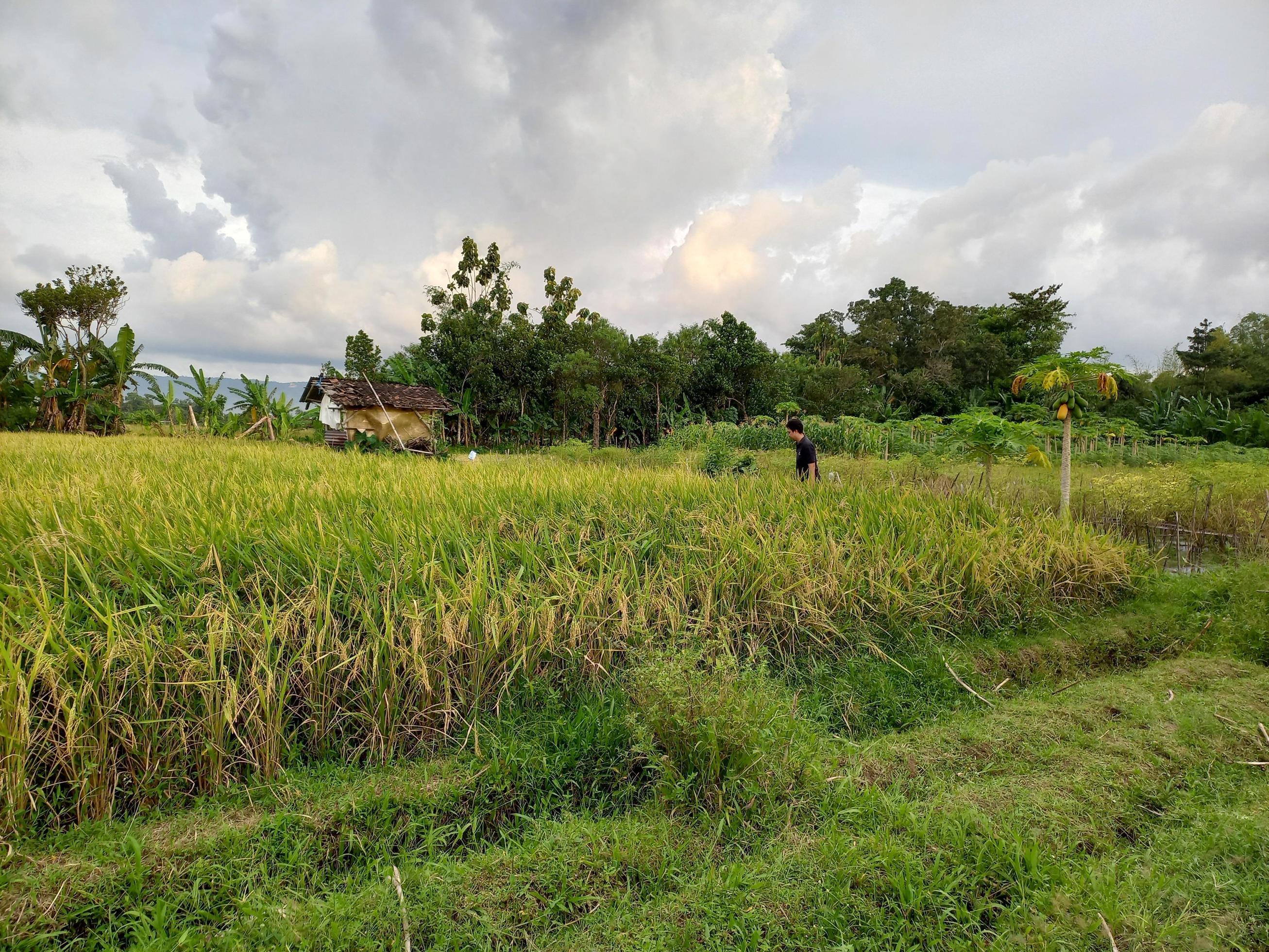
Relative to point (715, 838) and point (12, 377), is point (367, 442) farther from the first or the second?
point (715, 838)

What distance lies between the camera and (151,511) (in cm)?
403

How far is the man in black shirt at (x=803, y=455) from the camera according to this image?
627cm

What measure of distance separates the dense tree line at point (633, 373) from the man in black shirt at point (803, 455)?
13974 mm

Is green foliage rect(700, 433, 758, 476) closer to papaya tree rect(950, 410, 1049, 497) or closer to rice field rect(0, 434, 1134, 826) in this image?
papaya tree rect(950, 410, 1049, 497)

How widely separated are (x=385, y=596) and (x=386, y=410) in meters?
15.0

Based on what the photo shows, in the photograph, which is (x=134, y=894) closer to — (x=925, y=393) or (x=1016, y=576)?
(x=1016, y=576)

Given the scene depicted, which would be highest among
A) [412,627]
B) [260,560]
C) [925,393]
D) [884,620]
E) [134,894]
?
[925,393]

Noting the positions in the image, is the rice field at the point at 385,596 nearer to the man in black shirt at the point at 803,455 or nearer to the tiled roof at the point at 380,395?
the man in black shirt at the point at 803,455

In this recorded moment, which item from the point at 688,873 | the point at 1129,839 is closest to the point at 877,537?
the point at 1129,839

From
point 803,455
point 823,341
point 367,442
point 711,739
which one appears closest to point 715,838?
point 711,739

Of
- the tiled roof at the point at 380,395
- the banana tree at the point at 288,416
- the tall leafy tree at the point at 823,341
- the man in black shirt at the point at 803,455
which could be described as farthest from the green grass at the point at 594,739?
the tall leafy tree at the point at 823,341

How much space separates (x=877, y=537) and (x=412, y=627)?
3357 mm

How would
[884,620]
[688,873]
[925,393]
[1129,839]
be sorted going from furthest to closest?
[925,393] → [884,620] → [1129,839] → [688,873]

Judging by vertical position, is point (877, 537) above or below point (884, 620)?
above
